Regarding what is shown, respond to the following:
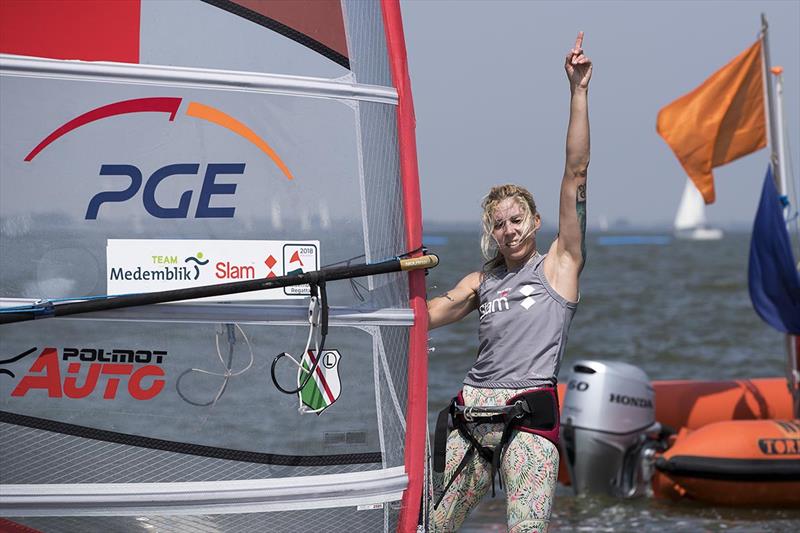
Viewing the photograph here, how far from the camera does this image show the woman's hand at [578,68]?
346 centimetres

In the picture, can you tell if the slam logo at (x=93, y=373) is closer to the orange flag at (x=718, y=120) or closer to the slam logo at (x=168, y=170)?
the slam logo at (x=168, y=170)

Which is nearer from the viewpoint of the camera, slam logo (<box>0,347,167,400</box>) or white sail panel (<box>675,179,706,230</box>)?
slam logo (<box>0,347,167,400</box>)

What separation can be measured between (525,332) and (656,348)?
10666 millimetres

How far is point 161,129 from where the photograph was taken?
3.36 m

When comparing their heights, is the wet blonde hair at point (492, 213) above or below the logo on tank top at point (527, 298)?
above

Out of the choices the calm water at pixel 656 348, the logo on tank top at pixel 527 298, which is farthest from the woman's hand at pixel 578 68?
the calm water at pixel 656 348

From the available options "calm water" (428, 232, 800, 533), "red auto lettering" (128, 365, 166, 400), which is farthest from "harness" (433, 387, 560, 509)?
"red auto lettering" (128, 365, 166, 400)

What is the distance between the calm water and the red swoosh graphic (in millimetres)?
1112

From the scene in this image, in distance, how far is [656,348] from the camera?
45.6ft

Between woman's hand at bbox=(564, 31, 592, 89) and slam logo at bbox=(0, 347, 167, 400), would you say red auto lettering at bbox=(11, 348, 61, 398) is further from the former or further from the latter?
woman's hand at bbox=(564, 31, 592, 89)

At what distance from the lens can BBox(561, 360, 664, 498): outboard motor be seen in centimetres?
680

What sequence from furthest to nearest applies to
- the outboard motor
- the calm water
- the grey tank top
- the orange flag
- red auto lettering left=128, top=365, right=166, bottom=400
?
the orange flag
the outboard motor
the calm water
the grey tank top
red auto lettering left=128, top=365, right=166, bottom=400

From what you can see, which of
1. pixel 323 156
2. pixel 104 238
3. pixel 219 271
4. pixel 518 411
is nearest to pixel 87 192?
pixel 104 238

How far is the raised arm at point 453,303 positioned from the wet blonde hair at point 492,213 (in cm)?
9
